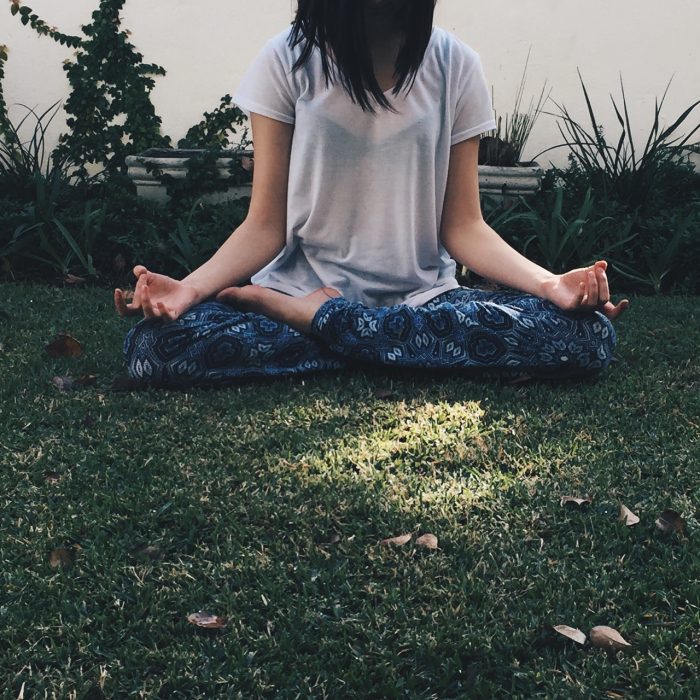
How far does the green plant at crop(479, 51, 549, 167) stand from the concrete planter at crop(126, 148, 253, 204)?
1.32m

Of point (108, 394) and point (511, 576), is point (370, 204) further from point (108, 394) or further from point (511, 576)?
point (511, 576)

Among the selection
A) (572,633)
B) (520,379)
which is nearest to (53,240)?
(520,379)

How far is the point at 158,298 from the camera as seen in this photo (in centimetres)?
259

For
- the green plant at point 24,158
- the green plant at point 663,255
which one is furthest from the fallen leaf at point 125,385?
the green plant at point 663,255

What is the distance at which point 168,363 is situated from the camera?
266 centimetres

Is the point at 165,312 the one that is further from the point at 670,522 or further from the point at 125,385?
the point at 670,522

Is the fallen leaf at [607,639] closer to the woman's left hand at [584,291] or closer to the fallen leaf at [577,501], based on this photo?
the fallen leaf at [577,501]

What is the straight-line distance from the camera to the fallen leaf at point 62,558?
171cm

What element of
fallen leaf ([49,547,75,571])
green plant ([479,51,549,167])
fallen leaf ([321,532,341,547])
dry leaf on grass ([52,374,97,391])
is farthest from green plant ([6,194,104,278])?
fallen leaf ([321,532,341,547])

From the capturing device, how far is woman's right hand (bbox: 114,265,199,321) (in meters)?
2.47

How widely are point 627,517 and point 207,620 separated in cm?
91

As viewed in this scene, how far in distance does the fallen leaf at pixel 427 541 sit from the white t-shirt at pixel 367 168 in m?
1.24

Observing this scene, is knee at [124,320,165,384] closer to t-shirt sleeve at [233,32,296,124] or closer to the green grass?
the green grass

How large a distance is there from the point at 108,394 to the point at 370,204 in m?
1.04
